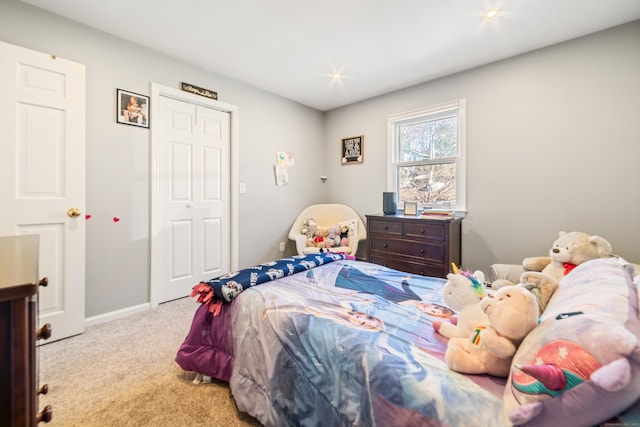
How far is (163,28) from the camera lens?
2299 millimetres

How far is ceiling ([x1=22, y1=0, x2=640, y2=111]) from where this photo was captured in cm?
202

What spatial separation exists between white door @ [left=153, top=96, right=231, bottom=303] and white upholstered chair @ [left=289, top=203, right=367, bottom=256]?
3.07 feet

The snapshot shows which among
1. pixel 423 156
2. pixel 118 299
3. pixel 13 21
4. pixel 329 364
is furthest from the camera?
pixel 423 156

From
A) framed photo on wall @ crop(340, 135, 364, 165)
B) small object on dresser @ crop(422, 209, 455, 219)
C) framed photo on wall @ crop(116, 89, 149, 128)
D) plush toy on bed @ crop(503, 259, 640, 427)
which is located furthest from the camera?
framed photo on wall @ crop(340, 135, 364, 165)

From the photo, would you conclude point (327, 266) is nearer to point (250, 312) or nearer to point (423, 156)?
point (250, 312)

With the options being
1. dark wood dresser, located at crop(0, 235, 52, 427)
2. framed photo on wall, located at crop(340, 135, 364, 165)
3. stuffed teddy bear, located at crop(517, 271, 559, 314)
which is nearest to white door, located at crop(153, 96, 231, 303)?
framed photo on wall, located at crop(340, 135, 364, 165)

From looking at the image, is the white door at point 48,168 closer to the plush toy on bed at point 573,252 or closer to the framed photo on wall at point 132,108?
the framed photo on wall at point 132,108

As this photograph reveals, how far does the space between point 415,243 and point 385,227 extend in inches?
→ 15.2

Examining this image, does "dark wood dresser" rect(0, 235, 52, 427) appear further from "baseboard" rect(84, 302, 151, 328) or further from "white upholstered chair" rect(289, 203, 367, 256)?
"white upholstered chair" rect(289, 203, 367, 256)

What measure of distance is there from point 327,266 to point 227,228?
1796 millimetres

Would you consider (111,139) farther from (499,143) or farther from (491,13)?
(499,143)

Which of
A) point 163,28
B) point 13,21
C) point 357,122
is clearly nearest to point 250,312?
point 163,28

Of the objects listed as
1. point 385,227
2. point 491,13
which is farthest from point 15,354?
point 491,13

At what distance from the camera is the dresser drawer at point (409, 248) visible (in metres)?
2.73
